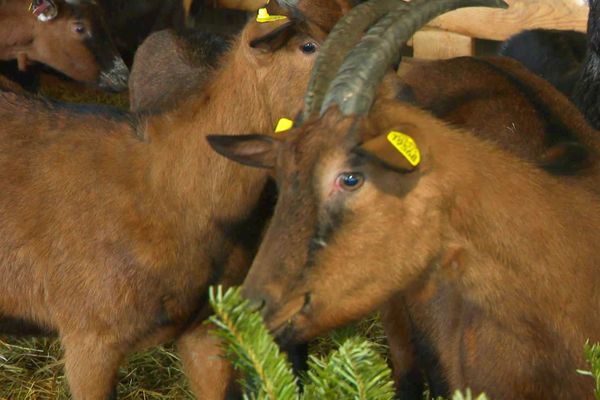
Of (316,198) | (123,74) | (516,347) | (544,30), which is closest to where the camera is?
(316,198)

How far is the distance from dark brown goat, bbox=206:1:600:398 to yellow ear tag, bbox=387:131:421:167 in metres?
0.01

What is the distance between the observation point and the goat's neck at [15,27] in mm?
8164

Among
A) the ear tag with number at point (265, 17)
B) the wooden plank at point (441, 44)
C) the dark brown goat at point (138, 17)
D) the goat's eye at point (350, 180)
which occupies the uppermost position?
the goat's eye at point (350, 180)

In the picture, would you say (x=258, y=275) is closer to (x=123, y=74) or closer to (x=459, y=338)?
(x=459, y=338)

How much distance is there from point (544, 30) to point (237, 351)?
4923mm

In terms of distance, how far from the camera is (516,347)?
364 cm

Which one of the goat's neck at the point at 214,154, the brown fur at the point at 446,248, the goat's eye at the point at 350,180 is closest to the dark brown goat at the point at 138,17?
the goat's neck at the point at 214,154

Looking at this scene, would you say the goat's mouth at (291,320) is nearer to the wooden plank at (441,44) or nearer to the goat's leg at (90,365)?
the goat's leg at (90,365)

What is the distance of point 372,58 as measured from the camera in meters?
3.52

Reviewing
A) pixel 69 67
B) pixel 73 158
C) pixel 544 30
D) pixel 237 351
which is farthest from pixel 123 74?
pixel 237 351

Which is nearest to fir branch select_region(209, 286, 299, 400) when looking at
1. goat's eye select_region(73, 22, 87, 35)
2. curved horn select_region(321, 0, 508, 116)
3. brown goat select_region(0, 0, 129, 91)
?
curved horn select_region(321, 0, 508, 116)

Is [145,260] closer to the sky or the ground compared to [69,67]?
closer to the sky

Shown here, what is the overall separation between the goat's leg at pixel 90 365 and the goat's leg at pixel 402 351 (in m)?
1.18

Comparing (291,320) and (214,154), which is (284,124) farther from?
(291,320)
